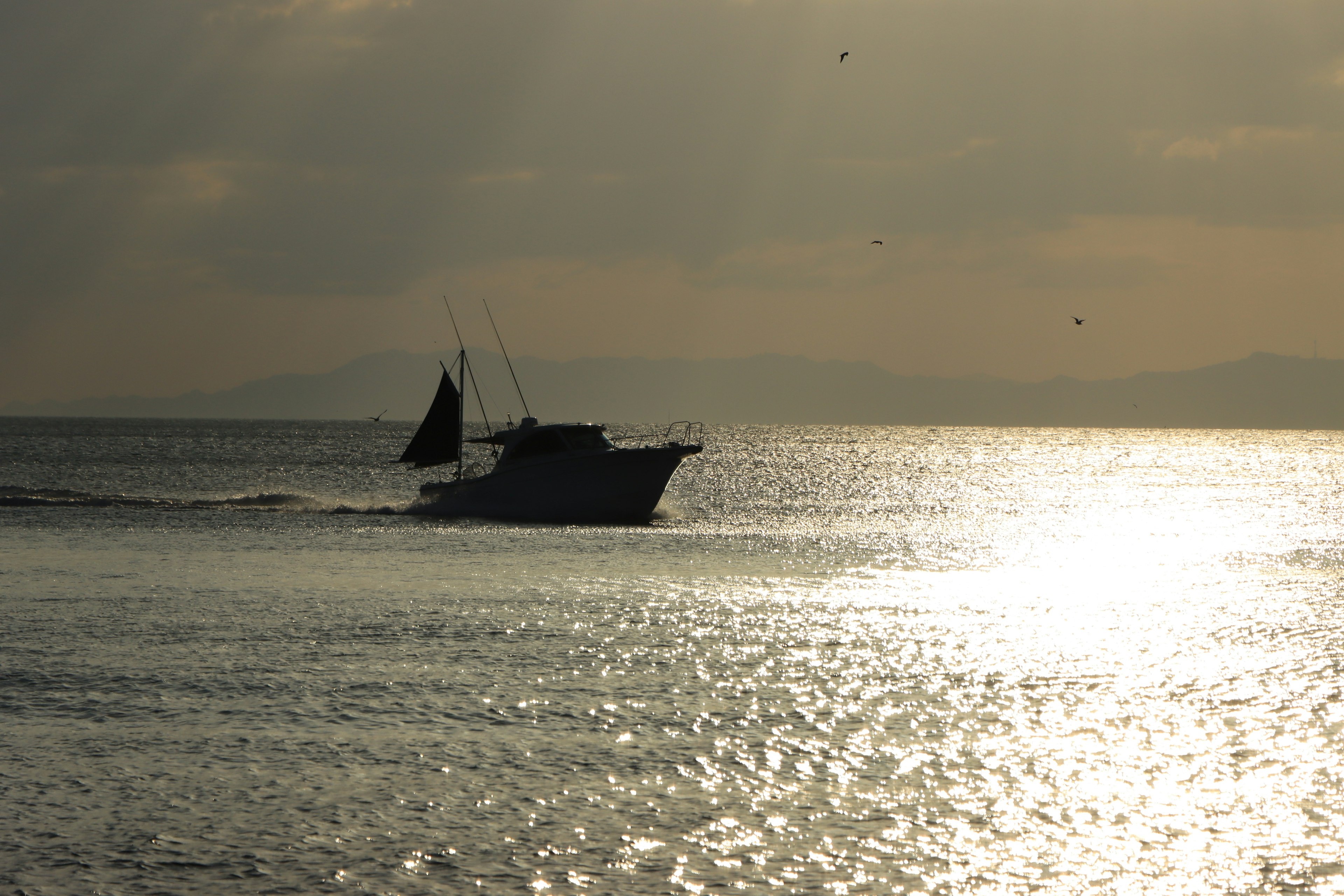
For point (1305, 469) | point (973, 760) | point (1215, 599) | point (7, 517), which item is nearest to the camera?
point (973, 760)

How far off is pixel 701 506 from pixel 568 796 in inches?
1508

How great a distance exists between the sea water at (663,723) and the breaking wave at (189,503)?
1512 cm

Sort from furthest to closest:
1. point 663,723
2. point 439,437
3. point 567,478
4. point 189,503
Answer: point 189,503
point 439,437
point 567,478
point 663,723

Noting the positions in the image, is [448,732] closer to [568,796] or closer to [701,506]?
[568,796]

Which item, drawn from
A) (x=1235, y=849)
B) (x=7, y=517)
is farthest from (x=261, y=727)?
(x=7, y=517)

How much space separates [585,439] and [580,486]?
156 centimetres

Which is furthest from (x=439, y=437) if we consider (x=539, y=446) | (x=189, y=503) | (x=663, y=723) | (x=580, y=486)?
(x=663, y=723)

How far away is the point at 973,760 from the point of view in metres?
9.30

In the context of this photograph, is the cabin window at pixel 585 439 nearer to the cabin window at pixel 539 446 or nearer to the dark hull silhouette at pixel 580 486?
the cabin window at pixel 539 446

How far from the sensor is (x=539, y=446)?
35031 millimetres

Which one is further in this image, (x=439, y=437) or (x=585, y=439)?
(x=439, y=437)

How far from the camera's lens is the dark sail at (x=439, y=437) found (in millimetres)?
38719

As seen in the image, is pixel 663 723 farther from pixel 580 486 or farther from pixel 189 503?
pixel 189 503

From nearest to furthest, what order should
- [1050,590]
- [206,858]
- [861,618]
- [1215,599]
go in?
[206,858] → [861,618] → [1215,599] → [1050,590]
